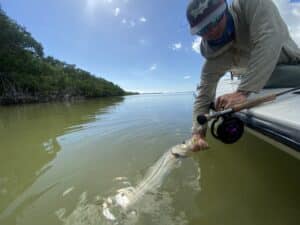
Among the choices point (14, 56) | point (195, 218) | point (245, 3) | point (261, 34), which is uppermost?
point (14, 56)

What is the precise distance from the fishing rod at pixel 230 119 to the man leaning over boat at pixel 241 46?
7 cm

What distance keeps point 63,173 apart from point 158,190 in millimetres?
1281

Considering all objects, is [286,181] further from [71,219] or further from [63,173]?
[63,173]

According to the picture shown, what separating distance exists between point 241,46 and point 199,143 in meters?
0.91

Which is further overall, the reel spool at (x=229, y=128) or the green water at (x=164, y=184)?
the green water at (x=164, y=184)

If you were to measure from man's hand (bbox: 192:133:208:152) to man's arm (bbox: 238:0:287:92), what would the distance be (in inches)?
20.1

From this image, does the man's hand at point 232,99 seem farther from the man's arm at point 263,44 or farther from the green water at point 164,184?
the green water at point 164,184

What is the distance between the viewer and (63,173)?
240 cm

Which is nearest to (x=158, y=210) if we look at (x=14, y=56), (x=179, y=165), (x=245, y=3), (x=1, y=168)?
(x=179, y=165)

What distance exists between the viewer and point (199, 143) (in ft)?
5.12

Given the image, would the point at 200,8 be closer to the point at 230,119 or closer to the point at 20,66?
the point at 230,119

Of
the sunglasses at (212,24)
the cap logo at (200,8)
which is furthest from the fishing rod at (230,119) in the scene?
the cap logo at (200,8)

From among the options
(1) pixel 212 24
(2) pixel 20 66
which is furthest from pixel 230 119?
(2) pixel 20 66

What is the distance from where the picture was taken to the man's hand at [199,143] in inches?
61.1
